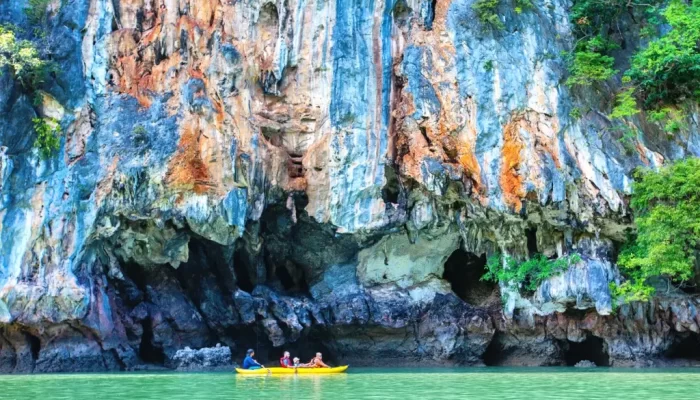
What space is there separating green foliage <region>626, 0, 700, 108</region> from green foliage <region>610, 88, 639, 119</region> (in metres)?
0.71

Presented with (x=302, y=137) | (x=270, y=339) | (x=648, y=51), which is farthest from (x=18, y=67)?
(x=648, y=51)

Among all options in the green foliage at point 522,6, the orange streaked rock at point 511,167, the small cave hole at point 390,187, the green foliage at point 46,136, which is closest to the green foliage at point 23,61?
the green foliage at point 46,136

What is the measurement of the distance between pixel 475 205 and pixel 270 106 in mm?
Result: 6236

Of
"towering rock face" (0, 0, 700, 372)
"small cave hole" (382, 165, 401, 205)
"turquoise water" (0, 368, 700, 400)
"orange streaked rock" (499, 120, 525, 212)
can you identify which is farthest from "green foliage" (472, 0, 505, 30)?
"turquoise water" (0, 368, 700, 400)

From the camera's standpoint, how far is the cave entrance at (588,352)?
977 inches

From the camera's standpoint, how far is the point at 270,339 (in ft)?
80.9

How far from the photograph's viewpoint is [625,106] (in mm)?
22422

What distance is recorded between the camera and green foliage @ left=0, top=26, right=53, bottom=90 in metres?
21.8

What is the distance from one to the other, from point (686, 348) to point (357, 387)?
541 inches

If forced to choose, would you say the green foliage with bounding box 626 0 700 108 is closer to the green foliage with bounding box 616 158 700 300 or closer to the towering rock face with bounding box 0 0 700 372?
the towering rock face with bounding box 0 0 700 372

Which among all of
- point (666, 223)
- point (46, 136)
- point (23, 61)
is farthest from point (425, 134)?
point (23, 61)

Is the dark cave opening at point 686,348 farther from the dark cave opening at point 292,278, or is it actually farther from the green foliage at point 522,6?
the dark cave opening at point 292,278

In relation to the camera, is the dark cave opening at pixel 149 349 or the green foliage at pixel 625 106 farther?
the dark cave opening at pixel 149 349

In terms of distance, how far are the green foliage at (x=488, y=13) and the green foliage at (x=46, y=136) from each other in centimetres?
1158
